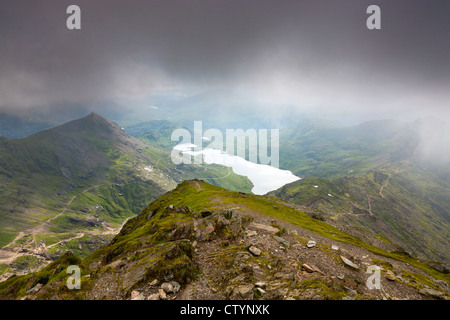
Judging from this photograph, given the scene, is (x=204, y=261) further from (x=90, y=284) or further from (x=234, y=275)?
(x=90, y=284)

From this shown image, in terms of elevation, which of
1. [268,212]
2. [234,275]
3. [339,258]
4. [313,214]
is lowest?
[313,214]

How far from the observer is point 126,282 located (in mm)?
22281

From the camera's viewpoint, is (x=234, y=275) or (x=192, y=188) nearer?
(x=234, y=275)

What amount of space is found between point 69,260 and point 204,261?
3413 centimetres

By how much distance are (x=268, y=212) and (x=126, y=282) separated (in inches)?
1514

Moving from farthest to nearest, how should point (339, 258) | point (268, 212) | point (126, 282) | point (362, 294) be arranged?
point (268, 212), point (339, 258), point (126, 282), point (362, 294)
